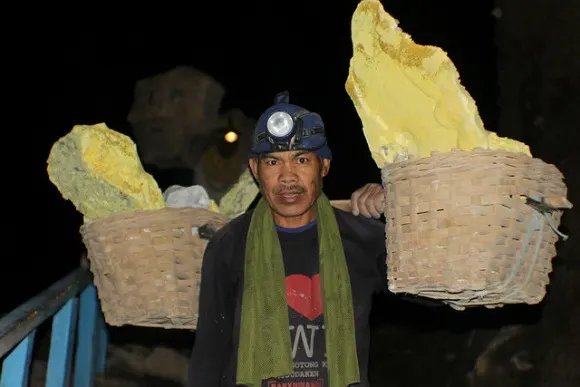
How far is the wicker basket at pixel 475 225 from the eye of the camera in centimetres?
158

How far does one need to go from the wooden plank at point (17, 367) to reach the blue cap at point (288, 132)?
0.90m

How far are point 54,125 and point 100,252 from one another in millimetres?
8458

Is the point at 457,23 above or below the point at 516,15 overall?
above

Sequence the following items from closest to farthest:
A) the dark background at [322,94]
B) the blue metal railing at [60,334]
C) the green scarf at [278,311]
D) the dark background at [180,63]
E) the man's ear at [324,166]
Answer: the blue metal railing at [60,334] → the green scarf at [278,311] → the man's ear at [324,166] → the dark background at [322,94] → the dark background at [180,63]

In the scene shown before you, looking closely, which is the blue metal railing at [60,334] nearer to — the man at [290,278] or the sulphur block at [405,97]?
the man at [290,278]

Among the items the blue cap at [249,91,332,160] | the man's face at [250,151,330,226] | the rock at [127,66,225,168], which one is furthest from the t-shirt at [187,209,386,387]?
the rock at [127,66,225,168]

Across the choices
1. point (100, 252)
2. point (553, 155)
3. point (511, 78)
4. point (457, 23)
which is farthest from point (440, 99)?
point (457, 23)

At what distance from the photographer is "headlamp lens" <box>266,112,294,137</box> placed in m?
2.13

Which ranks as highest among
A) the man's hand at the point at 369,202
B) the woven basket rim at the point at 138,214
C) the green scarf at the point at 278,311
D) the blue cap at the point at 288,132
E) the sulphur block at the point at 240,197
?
the blue cap at the point at 288,132

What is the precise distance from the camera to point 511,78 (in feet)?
17.0

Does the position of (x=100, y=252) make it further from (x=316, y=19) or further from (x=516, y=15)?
(x=316, y=19)

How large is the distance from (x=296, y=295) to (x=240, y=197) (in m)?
0.56

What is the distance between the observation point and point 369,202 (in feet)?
6.91

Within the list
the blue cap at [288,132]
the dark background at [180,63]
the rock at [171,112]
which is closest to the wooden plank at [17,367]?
the blue cap at [288,132]
